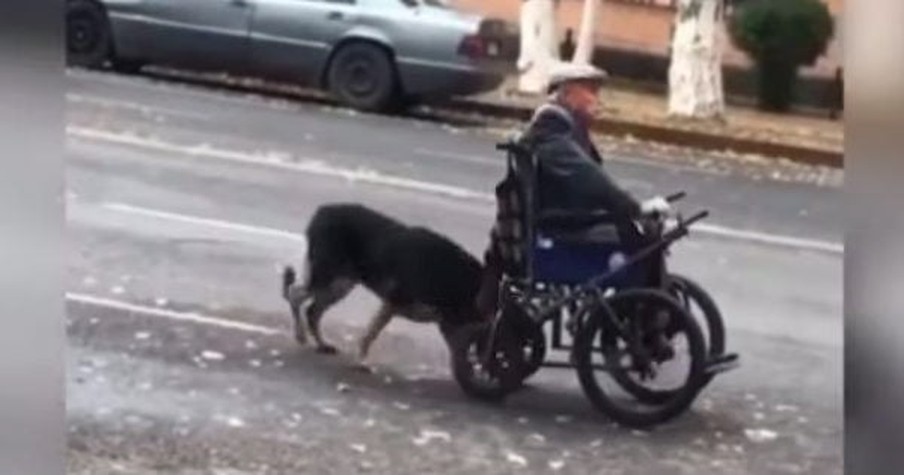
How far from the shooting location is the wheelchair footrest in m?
1.96

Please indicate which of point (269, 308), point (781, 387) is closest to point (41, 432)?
point (269, 308)

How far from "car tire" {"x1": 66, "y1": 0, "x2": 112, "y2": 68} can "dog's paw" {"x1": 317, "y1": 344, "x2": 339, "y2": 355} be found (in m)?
0.43

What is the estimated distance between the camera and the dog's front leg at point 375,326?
203 centimetres

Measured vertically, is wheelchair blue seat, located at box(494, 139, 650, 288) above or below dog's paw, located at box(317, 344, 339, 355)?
above

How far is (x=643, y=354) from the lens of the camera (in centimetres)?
203

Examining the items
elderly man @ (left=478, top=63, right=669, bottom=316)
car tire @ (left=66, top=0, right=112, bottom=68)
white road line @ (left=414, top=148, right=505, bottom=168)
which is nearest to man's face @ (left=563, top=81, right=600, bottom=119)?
elderly man @ (left=478, top=63, right=669, bottom=316)

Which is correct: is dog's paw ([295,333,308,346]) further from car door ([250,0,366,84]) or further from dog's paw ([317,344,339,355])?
car door ([250,0,366,84])

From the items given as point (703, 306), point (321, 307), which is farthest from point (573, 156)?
point (321, 307)

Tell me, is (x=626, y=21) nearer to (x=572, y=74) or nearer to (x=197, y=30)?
(x=572, y=74)

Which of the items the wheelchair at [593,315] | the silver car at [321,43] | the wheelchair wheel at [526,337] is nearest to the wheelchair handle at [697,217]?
the wheelchair at [593,315]

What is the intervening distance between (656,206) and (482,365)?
280mm

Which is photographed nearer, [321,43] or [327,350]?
[327,350]

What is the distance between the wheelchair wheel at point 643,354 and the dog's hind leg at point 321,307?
30cm

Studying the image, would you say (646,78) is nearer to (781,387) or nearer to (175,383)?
(781,387)
